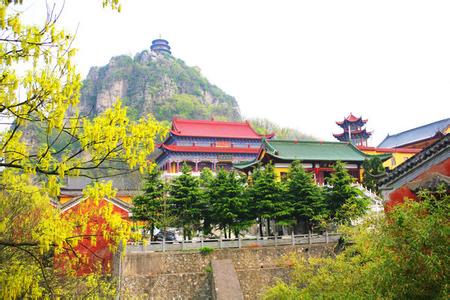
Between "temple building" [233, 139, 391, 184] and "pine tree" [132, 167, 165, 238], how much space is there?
10.0 m

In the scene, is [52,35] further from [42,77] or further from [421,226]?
[421,226]

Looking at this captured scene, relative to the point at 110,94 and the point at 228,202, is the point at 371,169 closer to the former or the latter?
the point at 228,202

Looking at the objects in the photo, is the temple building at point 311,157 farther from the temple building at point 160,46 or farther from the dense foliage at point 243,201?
the temple building at point 160,46

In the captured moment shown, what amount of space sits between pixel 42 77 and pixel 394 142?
51.5 m

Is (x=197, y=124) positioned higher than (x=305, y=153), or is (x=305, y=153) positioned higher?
(x=197, y=124)

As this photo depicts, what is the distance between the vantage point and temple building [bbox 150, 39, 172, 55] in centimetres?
9081

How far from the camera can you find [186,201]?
63.5 feet

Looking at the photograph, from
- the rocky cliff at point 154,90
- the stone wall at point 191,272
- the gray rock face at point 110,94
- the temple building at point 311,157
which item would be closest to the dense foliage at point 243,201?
the stone wall at point 191,272

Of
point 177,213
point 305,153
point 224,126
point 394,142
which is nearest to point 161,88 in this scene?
point 224,126

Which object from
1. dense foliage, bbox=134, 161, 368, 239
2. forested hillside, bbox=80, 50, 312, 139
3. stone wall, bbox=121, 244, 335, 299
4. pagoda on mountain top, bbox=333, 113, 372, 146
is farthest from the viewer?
forested hillside, bbox=80, 50, 312, 139

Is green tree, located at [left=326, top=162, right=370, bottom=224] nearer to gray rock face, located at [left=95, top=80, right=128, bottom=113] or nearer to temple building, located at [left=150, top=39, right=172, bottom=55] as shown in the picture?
gray rock face, located at [left=95, top=80, right=128, bottom=113]

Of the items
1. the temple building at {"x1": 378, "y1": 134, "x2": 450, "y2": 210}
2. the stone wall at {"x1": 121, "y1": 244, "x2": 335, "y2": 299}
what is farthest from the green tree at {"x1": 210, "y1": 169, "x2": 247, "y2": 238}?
the temple building at {"x1": 378, "y1": 134, "x2": 450, "y2": 210}

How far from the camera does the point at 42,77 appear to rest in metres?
3.59

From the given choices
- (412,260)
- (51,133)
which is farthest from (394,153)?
(51,133)
